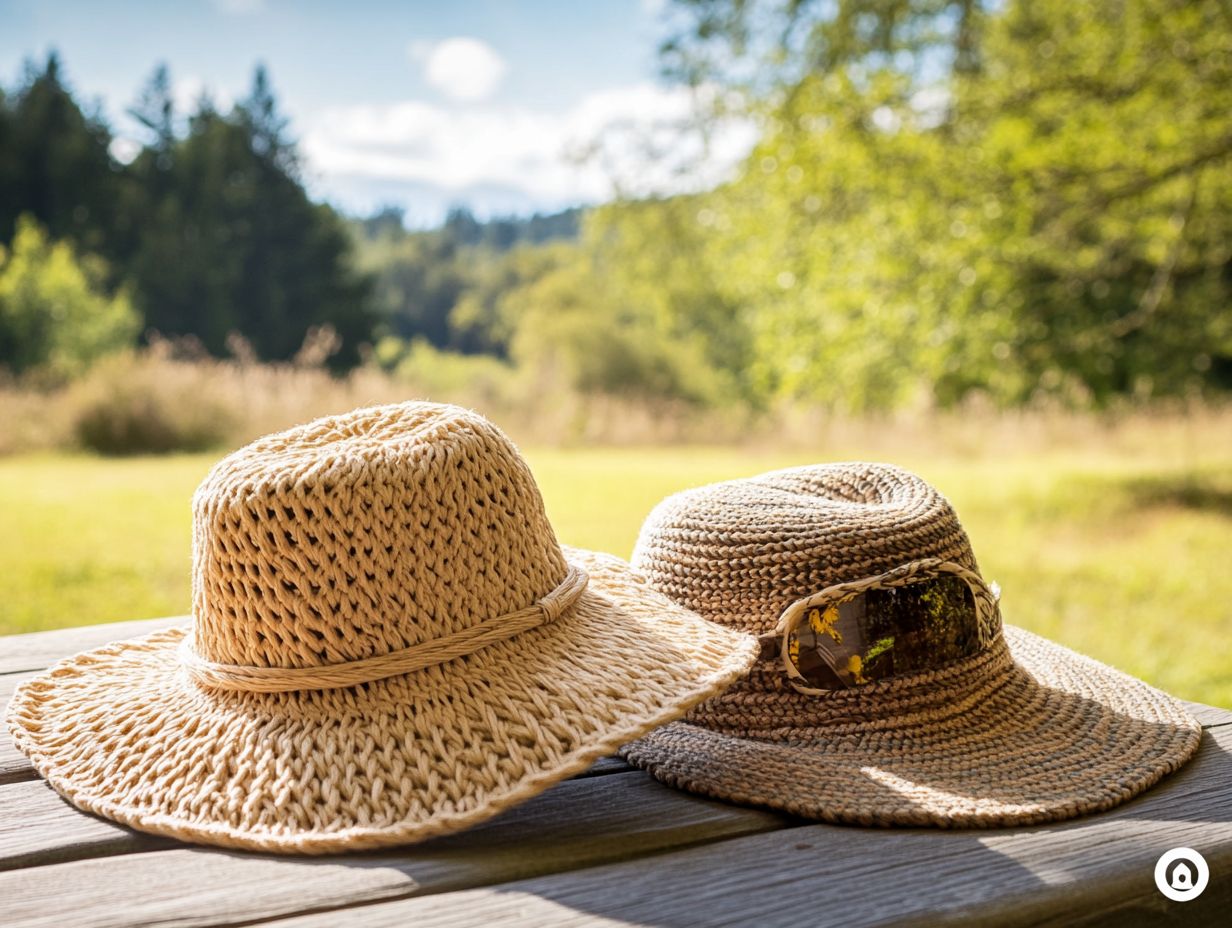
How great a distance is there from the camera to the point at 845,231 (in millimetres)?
6281

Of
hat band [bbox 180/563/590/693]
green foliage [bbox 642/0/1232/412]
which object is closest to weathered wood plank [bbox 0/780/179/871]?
hat band [bbox 180/563/590/693]

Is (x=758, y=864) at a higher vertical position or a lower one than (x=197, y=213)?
lower

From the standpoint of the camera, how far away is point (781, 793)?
99cm

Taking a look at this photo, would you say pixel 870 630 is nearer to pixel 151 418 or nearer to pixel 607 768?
pixel 607 768

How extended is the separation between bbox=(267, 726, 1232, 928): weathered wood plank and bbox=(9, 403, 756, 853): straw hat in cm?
10

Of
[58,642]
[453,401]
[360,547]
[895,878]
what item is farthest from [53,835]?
[453,401]

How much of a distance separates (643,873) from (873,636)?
41cm

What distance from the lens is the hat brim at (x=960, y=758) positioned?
96 centimetres

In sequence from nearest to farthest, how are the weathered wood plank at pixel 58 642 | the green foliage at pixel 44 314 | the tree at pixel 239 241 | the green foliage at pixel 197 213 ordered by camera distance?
the weathered wood plank at pixel 58 642 < the green foliage at pixel 44 314 < the green foliage at pixel 197 213 < the tree at pixel 239 241

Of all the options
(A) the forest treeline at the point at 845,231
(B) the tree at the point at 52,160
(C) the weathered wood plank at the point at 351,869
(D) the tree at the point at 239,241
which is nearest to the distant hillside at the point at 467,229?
(D) the tree at the point at 239,241

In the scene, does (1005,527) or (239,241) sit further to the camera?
(239,241)

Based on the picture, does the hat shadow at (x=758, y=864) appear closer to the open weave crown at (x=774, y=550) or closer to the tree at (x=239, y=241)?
the open weave crown at (x=774, y=550)

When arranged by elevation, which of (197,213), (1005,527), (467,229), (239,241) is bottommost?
(1005,527)

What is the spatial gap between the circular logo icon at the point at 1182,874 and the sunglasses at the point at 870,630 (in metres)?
0.33
